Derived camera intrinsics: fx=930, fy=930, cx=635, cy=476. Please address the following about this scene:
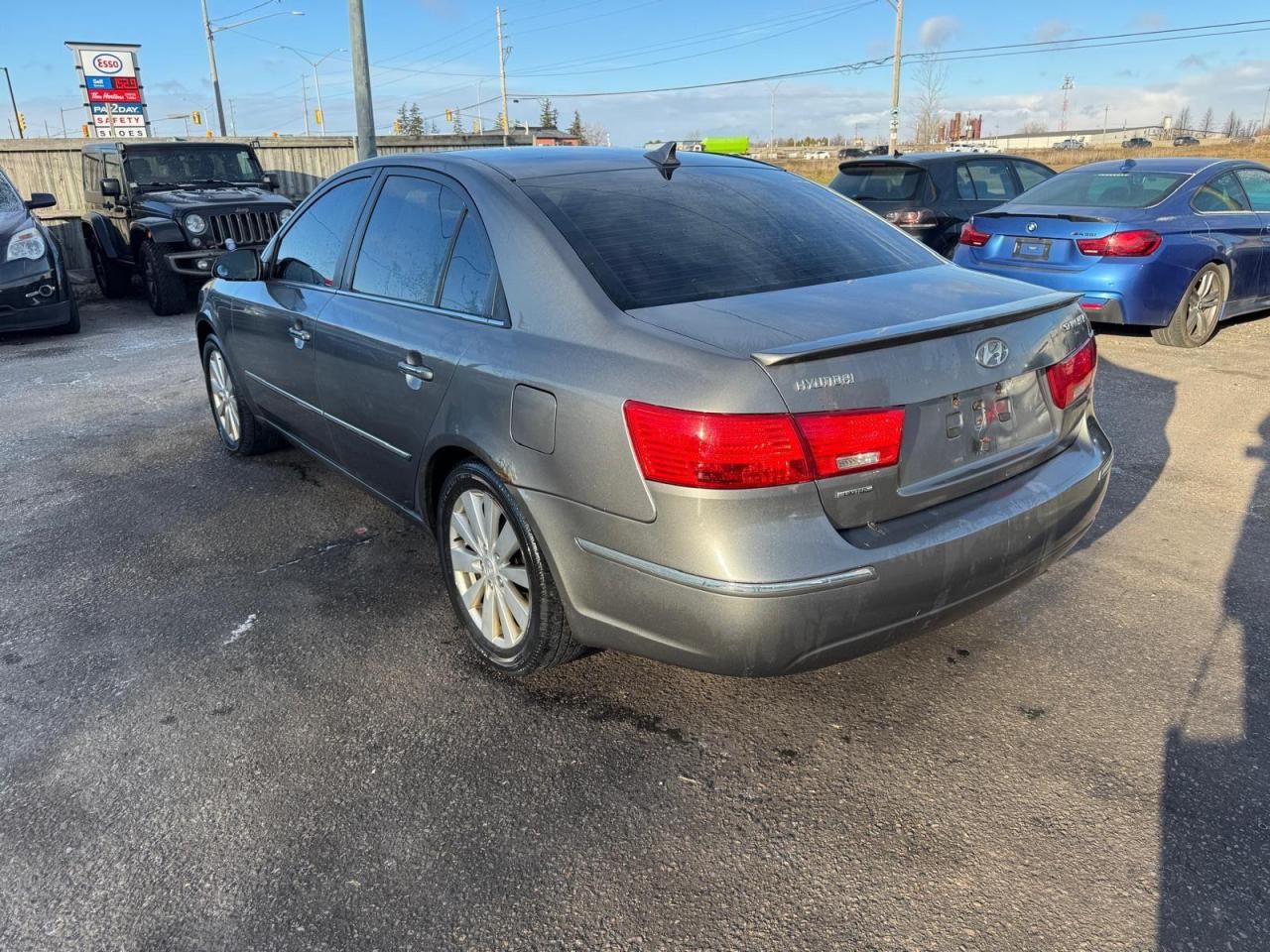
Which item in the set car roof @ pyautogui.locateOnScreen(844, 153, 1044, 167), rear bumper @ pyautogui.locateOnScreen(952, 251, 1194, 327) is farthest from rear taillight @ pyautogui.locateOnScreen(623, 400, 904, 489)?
car roof @ pyautogui.locateOnScreen(844, 153, 1044, 167)

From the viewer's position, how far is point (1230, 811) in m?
2.31

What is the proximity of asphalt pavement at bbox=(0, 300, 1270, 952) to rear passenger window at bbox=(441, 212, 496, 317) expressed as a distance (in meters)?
1.18

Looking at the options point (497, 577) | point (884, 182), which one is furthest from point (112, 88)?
point (497, 577)

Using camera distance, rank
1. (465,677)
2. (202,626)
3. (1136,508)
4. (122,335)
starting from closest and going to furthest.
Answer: (465,677)
(202,626)
(1136,508)
(122,335)

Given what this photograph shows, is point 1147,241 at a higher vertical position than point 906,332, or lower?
lower

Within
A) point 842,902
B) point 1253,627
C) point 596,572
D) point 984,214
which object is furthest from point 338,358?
point 984,214

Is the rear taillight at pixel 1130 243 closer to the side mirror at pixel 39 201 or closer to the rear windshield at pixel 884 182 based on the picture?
the rear windshield at pixel 884 182

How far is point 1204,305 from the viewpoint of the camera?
748cm

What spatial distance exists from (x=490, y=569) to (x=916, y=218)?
812 centimetres

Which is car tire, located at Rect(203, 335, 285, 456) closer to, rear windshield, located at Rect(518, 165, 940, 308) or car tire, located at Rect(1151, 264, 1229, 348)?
rear windshield, located at Rect(518, 165, 940, 308)

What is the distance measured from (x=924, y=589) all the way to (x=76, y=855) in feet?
7.24

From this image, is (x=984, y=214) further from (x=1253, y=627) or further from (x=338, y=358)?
(x=338, y=358)

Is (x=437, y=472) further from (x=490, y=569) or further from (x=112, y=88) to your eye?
(x=112, y=88)

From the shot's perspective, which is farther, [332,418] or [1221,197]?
[1221,197]
